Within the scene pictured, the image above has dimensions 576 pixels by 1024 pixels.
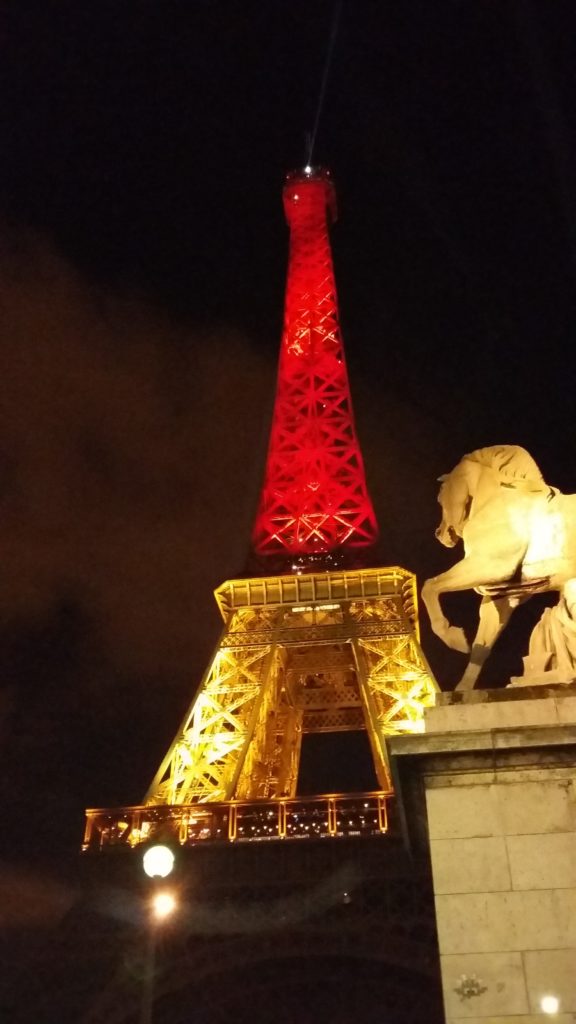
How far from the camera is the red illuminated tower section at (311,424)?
1716 inches

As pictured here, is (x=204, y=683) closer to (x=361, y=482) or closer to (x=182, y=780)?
(x=182, y=780)

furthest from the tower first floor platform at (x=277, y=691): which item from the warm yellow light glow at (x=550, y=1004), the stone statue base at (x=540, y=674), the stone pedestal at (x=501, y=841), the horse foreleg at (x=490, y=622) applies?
the warm yellow light glow at (x=550, y=1004)

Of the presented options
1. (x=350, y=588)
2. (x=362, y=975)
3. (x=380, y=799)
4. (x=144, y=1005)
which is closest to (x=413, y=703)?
(x=380, y=799)

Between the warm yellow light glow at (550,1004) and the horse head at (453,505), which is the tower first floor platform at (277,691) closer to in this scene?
the horse head at (453,505)

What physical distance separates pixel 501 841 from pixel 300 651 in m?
33.8

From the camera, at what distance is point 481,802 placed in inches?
331

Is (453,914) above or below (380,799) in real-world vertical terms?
below

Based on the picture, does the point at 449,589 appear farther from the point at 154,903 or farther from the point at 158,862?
the point at 154,903

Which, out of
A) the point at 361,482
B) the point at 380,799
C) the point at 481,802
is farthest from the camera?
the point at 361,482

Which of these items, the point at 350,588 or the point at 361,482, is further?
the point at 361,482

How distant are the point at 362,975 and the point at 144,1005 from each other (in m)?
22.9

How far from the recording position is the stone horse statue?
399 inches

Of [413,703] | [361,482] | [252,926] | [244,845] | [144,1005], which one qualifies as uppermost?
[361,482]

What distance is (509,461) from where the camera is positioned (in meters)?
10.9
